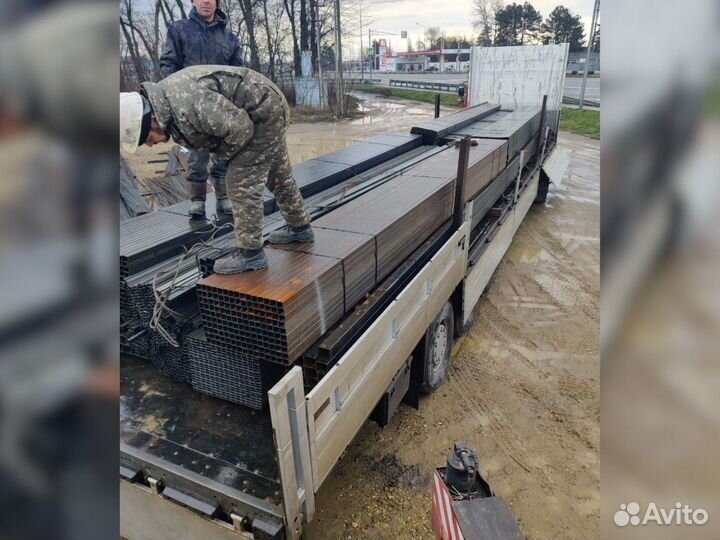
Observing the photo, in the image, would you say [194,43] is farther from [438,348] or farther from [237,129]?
[438,348]

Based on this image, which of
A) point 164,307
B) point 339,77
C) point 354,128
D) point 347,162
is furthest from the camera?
point 339,77

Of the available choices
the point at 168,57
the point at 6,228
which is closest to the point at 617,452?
the point at 6,228

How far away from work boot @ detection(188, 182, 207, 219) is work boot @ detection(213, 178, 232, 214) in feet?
0.68

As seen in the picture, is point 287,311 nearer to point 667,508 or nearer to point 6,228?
point 667,508

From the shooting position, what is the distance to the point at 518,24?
160 feet

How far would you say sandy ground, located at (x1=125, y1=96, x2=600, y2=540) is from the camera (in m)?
3.28

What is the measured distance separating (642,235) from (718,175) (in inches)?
4.0

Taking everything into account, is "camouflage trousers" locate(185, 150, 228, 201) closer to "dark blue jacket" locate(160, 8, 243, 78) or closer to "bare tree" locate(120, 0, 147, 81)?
"dark blue jacket" locate(160, 8, 243, 78)

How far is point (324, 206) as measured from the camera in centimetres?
423

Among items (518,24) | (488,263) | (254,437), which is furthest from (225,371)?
(518,24)

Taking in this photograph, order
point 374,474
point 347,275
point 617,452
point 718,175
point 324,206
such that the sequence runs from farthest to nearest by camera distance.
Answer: point 324,206
point 374,474
point 347,275
point 617,452
point 718,175

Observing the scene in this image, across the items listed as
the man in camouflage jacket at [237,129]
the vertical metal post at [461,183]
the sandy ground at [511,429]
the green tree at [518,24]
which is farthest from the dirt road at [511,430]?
the green tree at [518,24]

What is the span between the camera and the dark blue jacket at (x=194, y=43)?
390 centimetres

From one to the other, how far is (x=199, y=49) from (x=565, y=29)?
4850 centimetres
